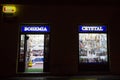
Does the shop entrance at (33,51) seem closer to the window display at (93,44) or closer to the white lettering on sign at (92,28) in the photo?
the window display at (93,44)

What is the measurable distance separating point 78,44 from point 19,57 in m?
3.91

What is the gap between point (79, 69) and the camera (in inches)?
491

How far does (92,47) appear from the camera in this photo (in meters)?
12.7

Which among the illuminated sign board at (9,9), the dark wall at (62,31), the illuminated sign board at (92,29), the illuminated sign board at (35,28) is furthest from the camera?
the illuminated sign board at (92,29)

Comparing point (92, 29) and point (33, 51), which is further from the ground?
point (92, 29)

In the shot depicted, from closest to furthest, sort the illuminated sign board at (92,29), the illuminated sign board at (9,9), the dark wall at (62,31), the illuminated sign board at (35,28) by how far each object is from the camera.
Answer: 1. the dark wall at (62,31)
2. the illuminated sign board at (9,9)
3. the illuminated sign board at (35,28)
4. the illuminated sign board at (92,29)

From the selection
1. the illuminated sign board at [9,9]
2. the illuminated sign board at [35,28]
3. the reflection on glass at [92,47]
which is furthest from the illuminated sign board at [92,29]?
the illuminated sign board at [9,9]

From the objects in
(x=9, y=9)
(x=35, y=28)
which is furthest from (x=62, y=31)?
(x=9, y=9)

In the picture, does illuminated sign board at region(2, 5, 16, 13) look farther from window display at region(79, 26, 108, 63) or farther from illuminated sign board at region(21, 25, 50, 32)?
window display at region(79, 26, 108, 63)

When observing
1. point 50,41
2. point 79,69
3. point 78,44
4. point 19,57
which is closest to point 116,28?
point 78,44

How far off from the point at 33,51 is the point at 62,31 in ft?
7.60

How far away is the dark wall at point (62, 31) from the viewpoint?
12.2 meters

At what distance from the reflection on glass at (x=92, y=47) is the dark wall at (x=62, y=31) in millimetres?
472

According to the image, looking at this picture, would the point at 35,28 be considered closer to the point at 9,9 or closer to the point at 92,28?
the point at 9,9
